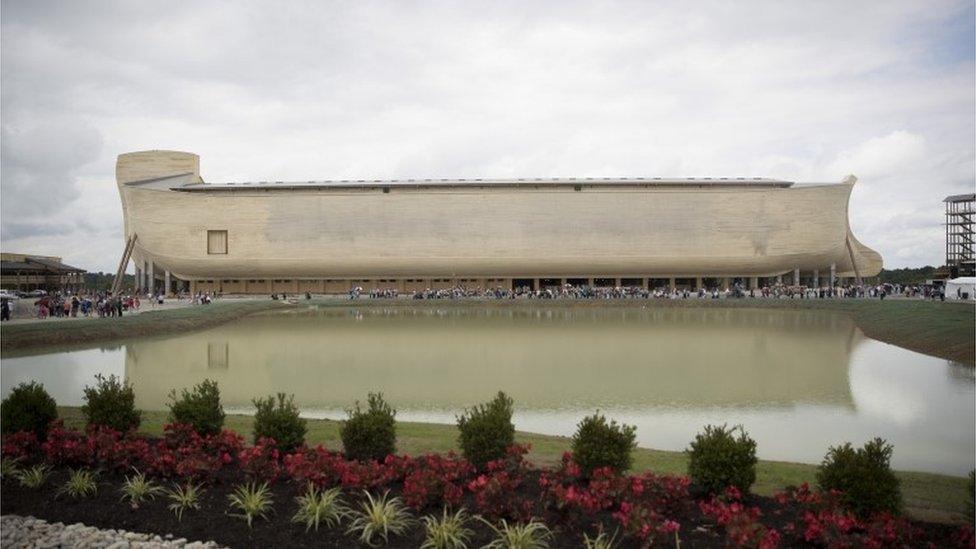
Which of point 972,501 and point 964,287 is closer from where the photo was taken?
point 972,501

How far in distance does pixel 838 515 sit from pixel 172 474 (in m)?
6.04

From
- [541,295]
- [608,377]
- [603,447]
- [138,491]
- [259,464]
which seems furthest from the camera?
[541,295]

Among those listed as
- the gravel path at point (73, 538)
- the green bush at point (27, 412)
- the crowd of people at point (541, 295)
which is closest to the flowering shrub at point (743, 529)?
the gravel path at point (73, 538)

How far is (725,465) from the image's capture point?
6.43 m

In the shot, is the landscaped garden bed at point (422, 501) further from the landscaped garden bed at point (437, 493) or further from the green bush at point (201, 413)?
the green bush at point (201, 413)

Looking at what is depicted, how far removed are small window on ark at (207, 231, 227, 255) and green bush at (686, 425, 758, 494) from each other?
6311 cm

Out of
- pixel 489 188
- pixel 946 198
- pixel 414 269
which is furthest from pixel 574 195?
pixel 946 198

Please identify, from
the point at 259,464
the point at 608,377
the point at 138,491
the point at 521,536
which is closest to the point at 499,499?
the point at 521,536

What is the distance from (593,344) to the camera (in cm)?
2119

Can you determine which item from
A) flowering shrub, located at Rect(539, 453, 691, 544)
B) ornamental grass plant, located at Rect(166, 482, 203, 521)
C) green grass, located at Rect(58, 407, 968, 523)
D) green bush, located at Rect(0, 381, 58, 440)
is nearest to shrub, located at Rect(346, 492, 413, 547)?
flowering shrub, located at Rect(539, 453, 691, 544)

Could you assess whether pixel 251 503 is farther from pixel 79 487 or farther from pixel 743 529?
pixel 743 529

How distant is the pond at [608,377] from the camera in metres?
10.4

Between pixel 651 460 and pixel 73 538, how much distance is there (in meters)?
5.80

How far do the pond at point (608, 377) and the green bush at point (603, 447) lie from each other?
2698 mm
